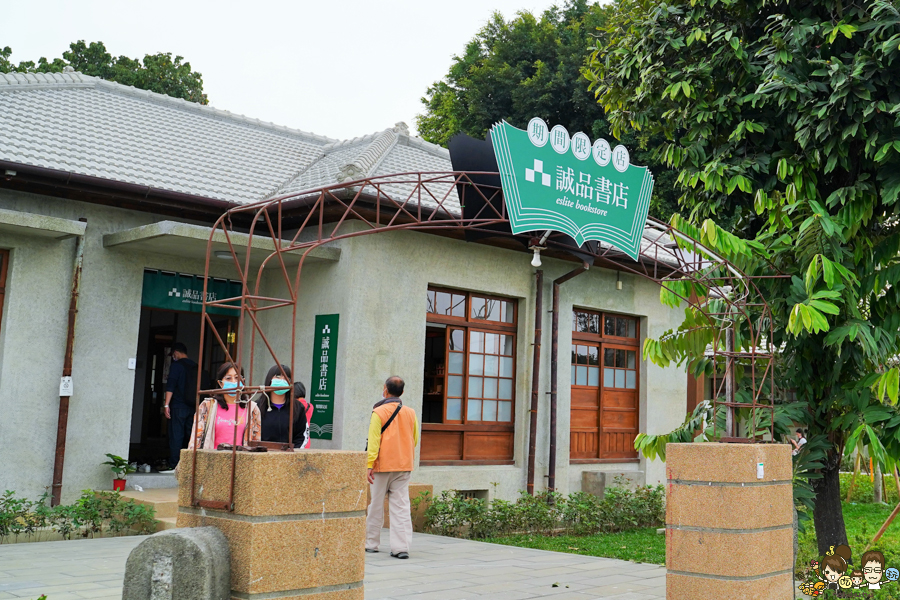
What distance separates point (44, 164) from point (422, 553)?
258 inches

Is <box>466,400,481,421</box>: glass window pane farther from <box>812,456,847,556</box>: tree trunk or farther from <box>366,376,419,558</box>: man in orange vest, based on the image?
<box>812,456,847,556</box>: tree trunk

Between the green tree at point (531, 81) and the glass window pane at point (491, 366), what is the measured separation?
1125 centimetres

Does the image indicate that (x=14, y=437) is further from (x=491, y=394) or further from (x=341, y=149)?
(x=341, y=149)

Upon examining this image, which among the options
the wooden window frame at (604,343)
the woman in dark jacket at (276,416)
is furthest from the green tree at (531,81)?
the woman in dark jacket at (276,416)

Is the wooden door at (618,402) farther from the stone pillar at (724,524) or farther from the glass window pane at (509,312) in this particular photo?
the stone pillar at (724,524)

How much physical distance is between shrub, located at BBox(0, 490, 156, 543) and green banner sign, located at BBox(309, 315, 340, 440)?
2486 millimetres

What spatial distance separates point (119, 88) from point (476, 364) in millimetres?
8322

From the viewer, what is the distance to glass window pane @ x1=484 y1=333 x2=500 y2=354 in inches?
539

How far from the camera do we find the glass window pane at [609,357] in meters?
15.5

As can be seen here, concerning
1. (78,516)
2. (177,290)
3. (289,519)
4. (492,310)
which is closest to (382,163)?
(492,310)

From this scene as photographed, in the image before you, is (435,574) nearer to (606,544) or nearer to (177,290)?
(606,544)

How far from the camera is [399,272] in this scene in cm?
1232

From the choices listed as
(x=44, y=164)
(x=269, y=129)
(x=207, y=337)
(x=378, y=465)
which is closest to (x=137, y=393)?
(x=207, y=337)

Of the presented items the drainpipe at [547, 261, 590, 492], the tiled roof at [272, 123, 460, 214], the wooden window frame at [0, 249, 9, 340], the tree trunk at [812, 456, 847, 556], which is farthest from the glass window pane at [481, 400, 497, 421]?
the wooden window frame at [0, 249, 9, 340]
